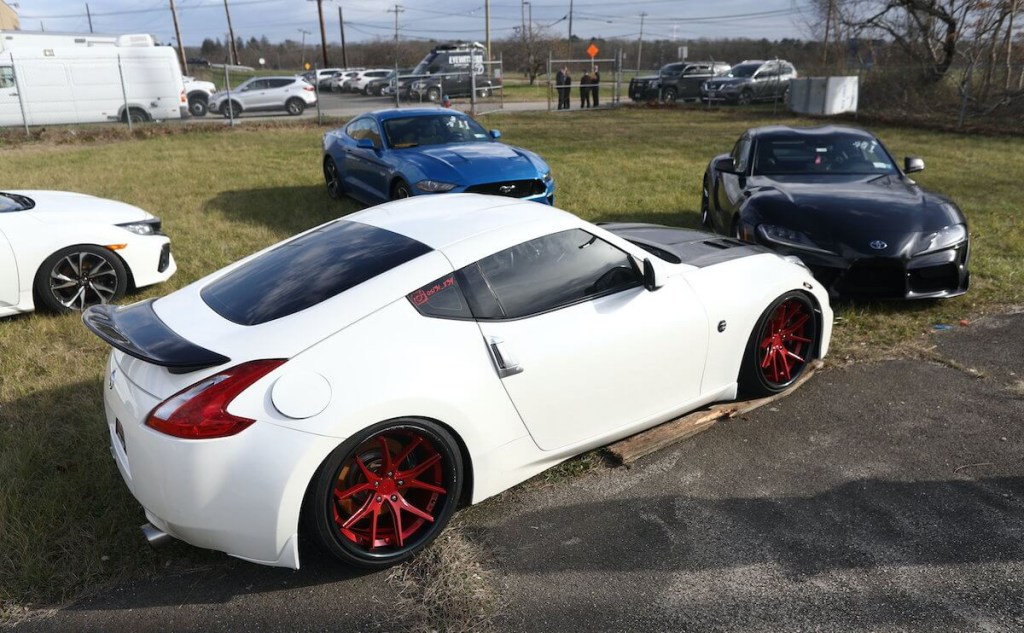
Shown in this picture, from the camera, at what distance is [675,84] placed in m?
29.6

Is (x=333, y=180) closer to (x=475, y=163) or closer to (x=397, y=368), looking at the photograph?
(x=475, y=163)

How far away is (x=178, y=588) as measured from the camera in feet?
10.2

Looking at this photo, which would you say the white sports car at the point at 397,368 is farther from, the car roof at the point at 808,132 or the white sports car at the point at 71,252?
the car roof at the point at 808,132

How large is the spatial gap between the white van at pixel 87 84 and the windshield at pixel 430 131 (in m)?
13.8

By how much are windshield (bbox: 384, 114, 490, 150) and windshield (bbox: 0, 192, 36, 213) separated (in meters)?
4.49

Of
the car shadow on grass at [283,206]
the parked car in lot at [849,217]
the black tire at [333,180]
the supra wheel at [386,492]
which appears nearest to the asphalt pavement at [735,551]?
the supra wheel at [386,492]

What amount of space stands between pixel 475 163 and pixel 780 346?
505cm

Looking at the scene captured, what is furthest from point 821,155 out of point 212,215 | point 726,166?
point 212,215

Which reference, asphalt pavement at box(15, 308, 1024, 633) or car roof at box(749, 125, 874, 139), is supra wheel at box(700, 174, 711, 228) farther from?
asphalt pavement at box(15, 308, 1024, 633)

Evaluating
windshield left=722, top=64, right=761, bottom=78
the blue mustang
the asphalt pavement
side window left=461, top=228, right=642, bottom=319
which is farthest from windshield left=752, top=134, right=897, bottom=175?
windshield left=722, top=64, right=761, bottom=78

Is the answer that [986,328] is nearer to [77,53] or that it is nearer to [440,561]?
[440,561]

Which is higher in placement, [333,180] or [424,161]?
[424,161]

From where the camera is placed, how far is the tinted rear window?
3266 millimetres

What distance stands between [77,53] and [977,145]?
24.3 meters
